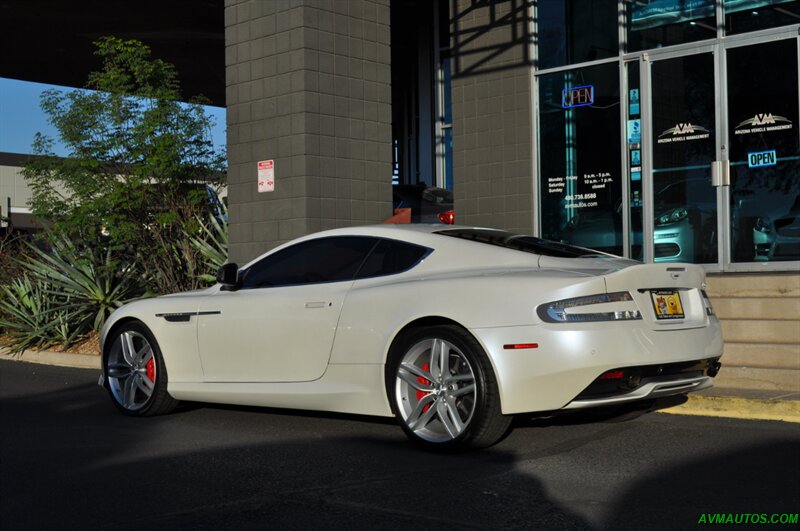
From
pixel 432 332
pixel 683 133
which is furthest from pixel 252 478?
pixel 683 133

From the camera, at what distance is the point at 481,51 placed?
1428 centimetres

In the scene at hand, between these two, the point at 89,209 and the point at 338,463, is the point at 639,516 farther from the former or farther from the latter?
the point at 89,209

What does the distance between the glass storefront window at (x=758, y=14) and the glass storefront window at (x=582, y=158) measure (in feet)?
5.33

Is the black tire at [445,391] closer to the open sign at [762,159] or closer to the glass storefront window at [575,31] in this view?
the open sign at [762,159]

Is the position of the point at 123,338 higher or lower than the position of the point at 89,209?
→ lower

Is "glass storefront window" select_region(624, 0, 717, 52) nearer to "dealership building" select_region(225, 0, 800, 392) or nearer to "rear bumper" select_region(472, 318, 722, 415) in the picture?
"dealership building" select_region(225, 0, 800, 392)

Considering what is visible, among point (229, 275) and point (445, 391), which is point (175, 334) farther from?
point (445, 391)

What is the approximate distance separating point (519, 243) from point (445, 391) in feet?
4.21

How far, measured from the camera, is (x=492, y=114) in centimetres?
1420

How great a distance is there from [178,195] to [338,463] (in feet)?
28.2

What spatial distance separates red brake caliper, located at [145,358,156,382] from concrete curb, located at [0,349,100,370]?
4.50m

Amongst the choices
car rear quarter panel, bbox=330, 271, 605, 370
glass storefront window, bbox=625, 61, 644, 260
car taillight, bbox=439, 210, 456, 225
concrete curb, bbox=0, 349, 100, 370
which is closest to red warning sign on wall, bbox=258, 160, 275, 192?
car taillight, bbox=439, 210, 456, 225

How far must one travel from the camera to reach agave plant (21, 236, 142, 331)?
1331cm

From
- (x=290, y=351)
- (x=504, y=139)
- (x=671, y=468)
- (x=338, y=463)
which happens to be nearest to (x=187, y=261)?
(x=504, y=139)
